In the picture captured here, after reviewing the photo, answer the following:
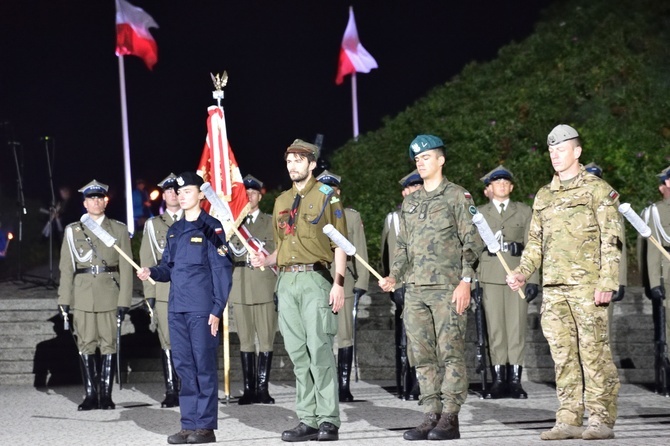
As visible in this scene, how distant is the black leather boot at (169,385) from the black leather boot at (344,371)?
1576 millimetres

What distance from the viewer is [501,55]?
2280cm

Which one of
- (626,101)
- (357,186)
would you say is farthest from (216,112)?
(626,101)

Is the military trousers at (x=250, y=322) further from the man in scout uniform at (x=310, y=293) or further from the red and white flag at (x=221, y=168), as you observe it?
the man in scout uniform at (x=310, y=293)

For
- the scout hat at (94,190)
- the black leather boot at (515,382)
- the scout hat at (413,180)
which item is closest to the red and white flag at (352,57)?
the scout hat at (413,180)

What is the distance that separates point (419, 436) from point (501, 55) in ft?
51.6

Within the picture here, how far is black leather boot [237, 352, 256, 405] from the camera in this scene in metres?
11.0

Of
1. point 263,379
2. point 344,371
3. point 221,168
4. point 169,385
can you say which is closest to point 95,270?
point 169,385

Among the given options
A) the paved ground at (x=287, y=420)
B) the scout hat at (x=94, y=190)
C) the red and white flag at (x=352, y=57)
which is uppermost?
the red and white flag at (x=352, y=57)

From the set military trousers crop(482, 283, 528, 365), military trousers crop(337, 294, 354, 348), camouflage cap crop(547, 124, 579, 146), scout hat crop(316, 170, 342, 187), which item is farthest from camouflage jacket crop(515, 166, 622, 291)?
military trousers crop(337, 294, 354, 348)

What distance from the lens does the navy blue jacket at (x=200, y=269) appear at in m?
8.32

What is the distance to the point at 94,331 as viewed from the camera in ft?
36.9

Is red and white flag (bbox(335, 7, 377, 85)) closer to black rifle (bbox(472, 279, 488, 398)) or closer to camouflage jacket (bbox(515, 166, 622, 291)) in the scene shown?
black rifle (bbox(472, 279, 488, 398))

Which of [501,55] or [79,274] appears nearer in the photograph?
[79,274]

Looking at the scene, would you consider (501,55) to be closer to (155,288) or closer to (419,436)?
(155,288)
